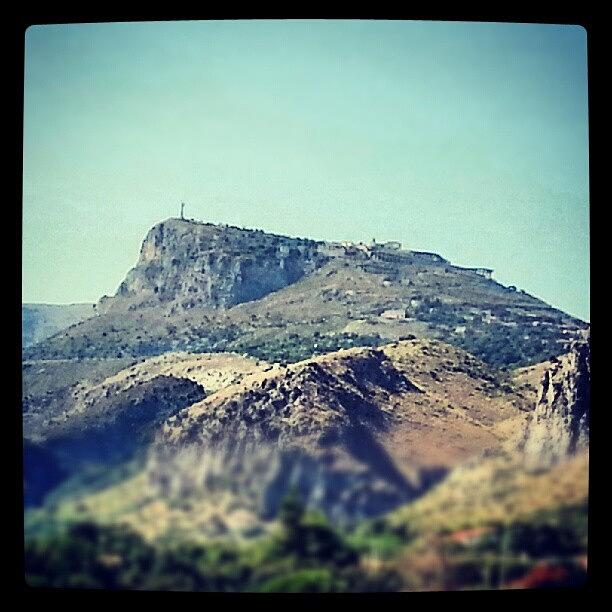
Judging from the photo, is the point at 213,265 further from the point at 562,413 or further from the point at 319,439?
the point at 562,413

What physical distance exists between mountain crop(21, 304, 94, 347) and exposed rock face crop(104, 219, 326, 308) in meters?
0.25

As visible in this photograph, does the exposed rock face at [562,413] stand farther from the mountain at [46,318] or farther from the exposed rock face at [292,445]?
the mountain at [46,318]

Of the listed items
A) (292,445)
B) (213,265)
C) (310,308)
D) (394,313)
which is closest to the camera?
(292,445)

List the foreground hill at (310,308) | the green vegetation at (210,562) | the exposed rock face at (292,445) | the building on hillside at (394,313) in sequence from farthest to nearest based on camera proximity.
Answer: the building on hillside at (394,313) < the foreground hill at (310,308) < the exposed rock face at (292,445) < the green vegetation at (210,562)

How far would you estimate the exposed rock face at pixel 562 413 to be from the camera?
415cm

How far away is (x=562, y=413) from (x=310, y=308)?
4.34ft

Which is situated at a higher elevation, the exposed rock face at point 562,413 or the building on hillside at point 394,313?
the building on hillside at point 394,313

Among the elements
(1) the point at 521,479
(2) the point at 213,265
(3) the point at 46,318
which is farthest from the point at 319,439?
(3) the point at 46,318

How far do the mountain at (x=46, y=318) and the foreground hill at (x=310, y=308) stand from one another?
0.08m

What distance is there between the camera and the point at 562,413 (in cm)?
429

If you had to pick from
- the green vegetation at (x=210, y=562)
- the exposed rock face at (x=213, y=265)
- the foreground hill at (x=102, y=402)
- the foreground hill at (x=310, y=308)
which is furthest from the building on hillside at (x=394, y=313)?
the green vegetation at (x=210, y=562)

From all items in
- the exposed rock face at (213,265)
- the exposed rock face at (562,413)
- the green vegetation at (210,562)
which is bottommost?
the green vegetation at (210,562)
